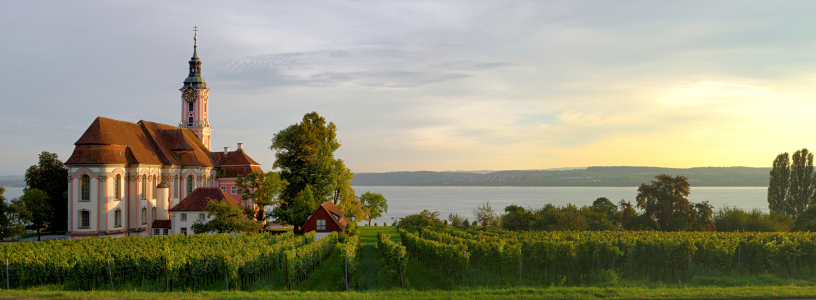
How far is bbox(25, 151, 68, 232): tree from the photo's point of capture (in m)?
49.4

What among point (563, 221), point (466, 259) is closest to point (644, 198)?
point (563, 221)

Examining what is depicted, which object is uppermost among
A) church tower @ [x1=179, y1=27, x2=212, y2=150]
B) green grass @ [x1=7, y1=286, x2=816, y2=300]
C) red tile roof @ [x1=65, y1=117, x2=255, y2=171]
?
church tower @ [x1=179, y1=27, x2=212, y2=150]

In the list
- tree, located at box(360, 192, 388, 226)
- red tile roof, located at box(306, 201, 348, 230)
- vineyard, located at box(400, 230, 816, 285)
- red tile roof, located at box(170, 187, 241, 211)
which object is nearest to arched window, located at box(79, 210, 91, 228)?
red tile roof, located at box(170, 187, 241, 211)

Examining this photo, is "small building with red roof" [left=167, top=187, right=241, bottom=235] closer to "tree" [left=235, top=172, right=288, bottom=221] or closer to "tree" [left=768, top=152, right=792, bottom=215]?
"tree" [left=235, top=172, right=288, bottom=221]

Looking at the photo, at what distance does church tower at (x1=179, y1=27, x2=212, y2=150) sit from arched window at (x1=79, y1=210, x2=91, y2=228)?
23.1m

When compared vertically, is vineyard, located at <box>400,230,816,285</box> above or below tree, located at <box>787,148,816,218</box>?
below

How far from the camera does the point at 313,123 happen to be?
48.6 metres

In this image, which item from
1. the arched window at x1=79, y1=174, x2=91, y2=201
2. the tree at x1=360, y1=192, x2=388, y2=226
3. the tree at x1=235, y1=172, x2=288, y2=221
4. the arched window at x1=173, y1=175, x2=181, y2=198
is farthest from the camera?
the tree at x1=360, y1=192, x2=388, y2=226

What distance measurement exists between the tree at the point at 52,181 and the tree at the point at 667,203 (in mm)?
55628

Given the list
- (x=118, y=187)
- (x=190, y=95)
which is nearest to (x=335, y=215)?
(x=118, y=187)

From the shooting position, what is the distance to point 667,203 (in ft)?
132

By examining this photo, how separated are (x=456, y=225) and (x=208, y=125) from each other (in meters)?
36.0

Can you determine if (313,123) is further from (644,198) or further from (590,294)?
(590,294)

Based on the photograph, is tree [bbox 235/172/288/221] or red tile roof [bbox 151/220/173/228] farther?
red tile roof [bbox 151/220/173/228]
